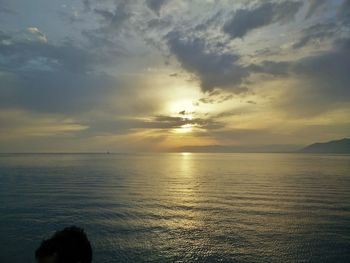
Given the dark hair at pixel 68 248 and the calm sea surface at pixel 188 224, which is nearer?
the dark hair at pixel 68 248

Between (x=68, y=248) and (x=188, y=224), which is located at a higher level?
(x=68, y=248)

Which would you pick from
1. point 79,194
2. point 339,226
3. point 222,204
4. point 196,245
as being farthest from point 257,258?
point 79,194

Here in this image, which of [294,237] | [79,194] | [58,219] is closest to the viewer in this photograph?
[294,237]

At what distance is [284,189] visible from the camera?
52.9 m

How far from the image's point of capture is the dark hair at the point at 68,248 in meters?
3.94

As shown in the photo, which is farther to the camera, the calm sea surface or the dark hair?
the calm sea surface

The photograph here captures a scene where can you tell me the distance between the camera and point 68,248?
3.94 metres

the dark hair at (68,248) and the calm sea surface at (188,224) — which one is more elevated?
the dark hair at (68,248)

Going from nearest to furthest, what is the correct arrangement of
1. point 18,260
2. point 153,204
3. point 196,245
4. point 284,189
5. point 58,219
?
1. point 18,260
2. point 196,245
3. point 58,219
4. point 153,204
5. point 284,189

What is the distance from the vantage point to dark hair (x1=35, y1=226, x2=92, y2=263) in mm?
3938

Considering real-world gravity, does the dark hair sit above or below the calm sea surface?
above

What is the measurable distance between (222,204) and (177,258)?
20657 millimetres

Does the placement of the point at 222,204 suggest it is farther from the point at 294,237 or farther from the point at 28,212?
the point at 28,212

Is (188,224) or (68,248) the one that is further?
(188,224)
